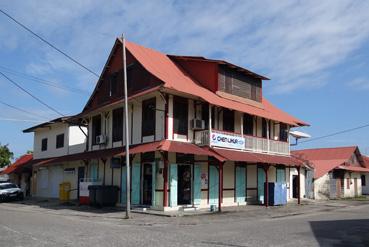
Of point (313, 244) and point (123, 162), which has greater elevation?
point (123, 162)

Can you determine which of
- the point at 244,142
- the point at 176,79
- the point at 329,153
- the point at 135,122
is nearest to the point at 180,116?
the point at 176,79

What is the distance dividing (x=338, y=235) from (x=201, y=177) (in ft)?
38.5

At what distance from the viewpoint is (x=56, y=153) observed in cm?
3709

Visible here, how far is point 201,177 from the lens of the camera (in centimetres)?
2514

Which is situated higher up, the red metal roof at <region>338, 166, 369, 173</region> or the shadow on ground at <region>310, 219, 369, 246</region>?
the red metal roof at <region>338, 166, 369, 173</region>

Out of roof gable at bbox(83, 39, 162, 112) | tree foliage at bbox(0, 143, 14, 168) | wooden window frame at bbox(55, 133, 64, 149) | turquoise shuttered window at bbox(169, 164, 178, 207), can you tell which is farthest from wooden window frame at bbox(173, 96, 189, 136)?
tree foliage at bbox(0, 143, 14, 168)

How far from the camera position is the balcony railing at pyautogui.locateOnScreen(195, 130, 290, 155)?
80.4 feet

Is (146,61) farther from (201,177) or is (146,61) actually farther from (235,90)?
(201,177)

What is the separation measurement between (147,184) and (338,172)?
25.2 meters

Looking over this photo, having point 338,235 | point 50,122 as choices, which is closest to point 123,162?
point 50,122

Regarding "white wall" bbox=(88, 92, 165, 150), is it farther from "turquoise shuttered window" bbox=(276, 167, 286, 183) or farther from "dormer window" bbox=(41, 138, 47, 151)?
"turquoise shuttered window" bbox=(276, 167, 286, 183)

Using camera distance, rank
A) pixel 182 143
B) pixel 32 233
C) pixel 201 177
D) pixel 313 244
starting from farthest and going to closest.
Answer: pixel 201 177
pixel 182 143
pixel 32 233
pixel 313 244

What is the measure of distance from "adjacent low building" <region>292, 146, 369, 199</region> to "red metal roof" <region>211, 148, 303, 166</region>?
11.1 m

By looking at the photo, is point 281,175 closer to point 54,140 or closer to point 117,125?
point 117,125
